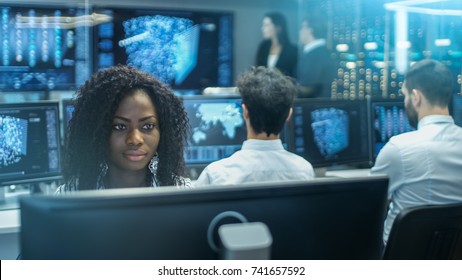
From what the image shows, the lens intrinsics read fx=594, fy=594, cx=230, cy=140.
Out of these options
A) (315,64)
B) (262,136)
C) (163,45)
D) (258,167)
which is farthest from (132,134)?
(315,64)

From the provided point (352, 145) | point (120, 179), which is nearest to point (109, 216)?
point (120, 179)

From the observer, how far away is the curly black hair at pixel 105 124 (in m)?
1.72

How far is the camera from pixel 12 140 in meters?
2.62

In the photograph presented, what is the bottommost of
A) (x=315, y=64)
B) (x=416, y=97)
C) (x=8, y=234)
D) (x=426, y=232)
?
(x=8, y=234)

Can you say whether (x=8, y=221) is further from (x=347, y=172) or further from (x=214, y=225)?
(x=347, y=172)

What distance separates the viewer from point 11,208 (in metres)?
2.61

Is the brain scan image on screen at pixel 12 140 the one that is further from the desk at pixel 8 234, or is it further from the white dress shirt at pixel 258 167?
the white dress shirt at pixel 258 167

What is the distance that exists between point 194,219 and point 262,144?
143 cm

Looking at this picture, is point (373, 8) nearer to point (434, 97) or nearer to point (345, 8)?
point (345, 8)

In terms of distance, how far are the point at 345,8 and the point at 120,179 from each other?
527 centimetres

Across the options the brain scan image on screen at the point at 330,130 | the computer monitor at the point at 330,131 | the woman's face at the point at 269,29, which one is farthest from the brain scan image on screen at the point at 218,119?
the woman's face at the point at 269,29

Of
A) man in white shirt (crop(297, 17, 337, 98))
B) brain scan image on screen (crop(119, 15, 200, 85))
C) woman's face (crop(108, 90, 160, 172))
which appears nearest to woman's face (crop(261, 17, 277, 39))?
man in white shirt (crop(297, 17, 337, 98))

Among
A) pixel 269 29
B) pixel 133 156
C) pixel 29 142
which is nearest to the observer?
pixel 133 156

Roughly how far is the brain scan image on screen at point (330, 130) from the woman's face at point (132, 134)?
5.38 feet
